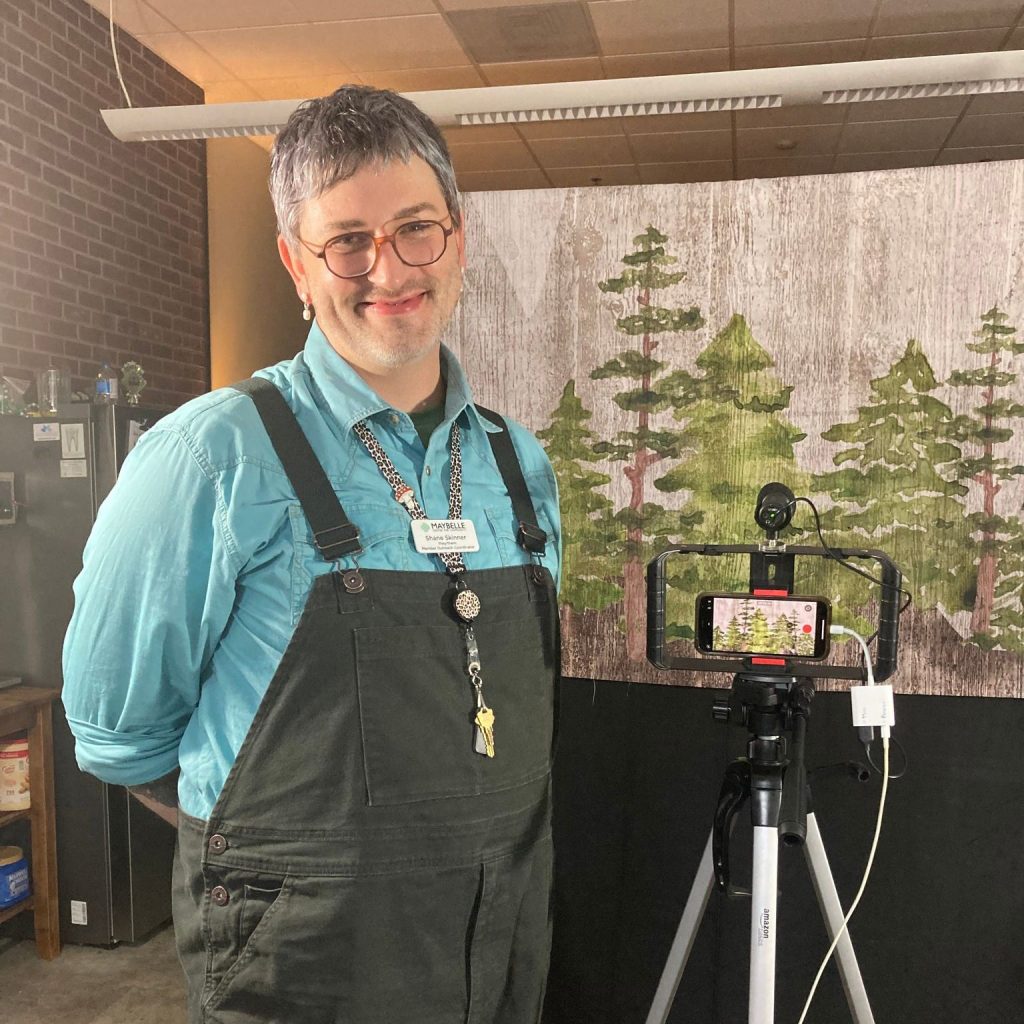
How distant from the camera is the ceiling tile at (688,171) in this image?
5.69 m

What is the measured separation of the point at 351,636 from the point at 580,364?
1.29m

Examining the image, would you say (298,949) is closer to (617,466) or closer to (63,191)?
(617,466)

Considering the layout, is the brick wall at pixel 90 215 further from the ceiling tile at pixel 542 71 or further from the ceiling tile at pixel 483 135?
the ceiling tile at pixel 542 71

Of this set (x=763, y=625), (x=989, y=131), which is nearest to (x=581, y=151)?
(x=989, y=131)

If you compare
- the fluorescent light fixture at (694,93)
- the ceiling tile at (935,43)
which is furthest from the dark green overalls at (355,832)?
the ceiling tile at (935,43)

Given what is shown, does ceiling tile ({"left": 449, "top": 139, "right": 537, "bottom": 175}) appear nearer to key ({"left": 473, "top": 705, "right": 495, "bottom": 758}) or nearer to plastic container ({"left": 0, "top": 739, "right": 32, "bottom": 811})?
plastic container ({"left": 0, "top": 739, "right": 32, "bottom": 811})

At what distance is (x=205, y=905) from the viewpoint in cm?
103

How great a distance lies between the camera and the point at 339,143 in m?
1.09

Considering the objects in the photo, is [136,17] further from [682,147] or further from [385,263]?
[385,263]

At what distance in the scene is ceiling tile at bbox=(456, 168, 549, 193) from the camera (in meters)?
5.80

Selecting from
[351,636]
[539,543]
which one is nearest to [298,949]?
[351,636]

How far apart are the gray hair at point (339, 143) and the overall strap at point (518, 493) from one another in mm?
373

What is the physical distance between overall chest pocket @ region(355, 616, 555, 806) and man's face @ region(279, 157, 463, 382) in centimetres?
35

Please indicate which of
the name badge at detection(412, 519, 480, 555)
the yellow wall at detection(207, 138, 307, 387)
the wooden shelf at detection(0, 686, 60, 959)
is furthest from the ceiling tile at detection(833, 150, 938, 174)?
the name badge at detection(412, 519, 480, 555)
